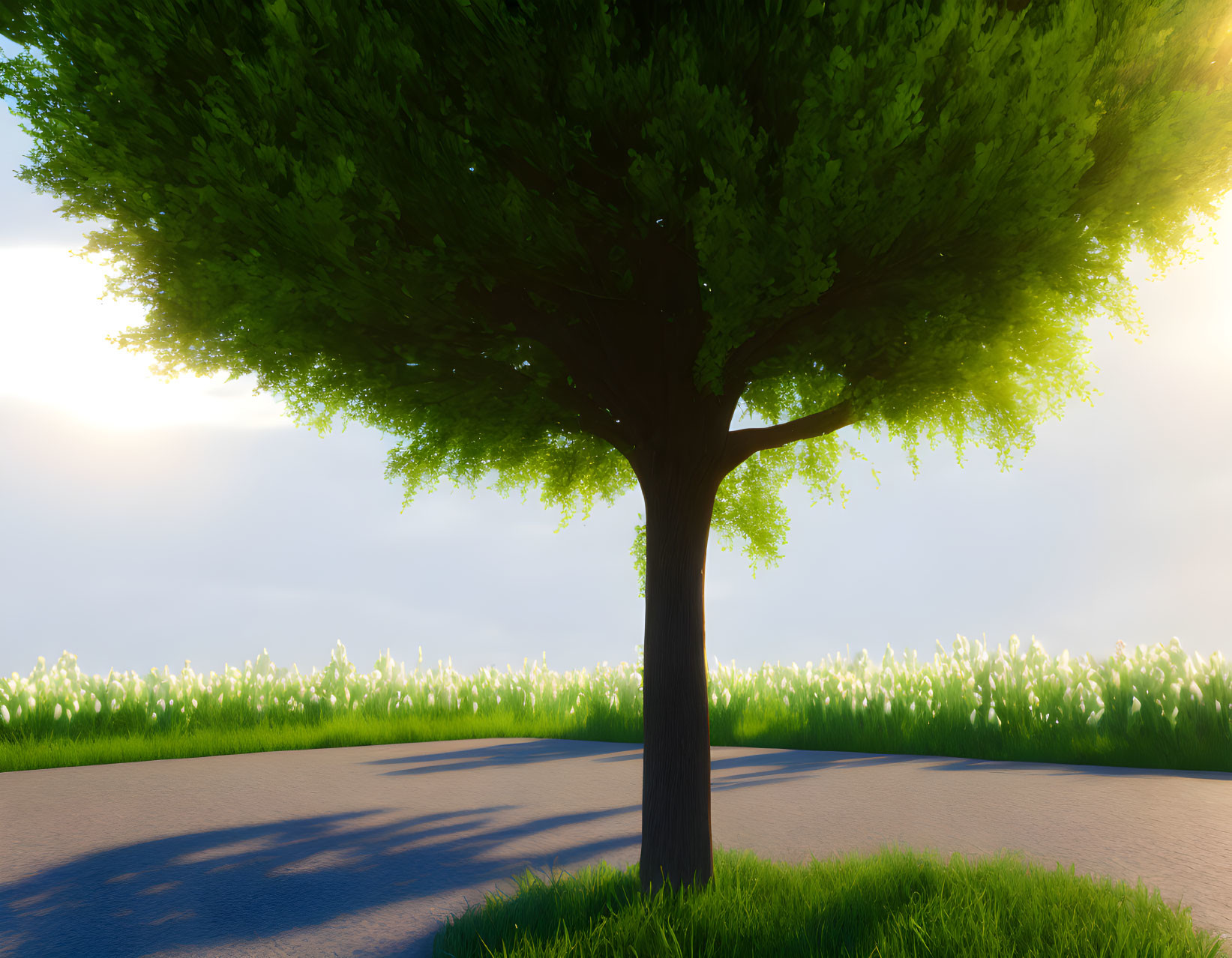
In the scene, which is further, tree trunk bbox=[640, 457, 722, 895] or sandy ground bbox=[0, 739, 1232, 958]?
tree trunk bbox=[640, 457, 722, 895]

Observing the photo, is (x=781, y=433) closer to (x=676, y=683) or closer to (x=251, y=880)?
(x=676, y=683)

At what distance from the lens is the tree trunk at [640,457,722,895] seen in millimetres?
6137

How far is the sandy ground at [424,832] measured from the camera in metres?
5.83

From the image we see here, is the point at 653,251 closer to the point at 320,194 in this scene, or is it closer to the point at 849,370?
the point at 849,370

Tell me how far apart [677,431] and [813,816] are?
4.33m

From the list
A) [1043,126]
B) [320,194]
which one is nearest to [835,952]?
[1043,126]

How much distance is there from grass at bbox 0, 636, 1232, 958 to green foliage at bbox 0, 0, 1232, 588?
3.37m

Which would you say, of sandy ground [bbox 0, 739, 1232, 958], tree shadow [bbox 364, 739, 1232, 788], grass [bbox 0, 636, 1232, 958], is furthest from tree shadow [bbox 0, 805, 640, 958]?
tree shadow [bbox 364, 739, 1232, 788]

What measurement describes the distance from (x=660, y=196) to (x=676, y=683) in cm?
345

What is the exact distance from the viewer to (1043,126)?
5.21m

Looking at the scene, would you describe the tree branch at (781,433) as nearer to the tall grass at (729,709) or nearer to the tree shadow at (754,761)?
the tree shadow at (754,761)

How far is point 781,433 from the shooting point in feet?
22.7

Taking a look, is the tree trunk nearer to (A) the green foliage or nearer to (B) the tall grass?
(A) the green foliage

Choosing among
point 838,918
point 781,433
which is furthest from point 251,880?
point 781,433
